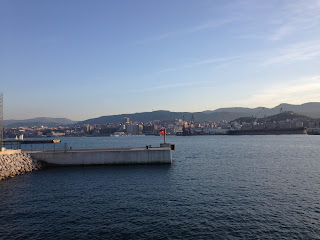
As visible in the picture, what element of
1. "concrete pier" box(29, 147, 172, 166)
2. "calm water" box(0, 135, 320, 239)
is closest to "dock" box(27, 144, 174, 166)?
"concrete pier" box(29, 147, 172, 166)

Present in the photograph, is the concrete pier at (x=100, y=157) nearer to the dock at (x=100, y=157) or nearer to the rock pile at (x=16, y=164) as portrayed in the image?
the dock at (x=100, y=157)

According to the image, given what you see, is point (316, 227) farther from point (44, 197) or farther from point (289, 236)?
point (44, 197)

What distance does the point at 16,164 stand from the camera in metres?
37.6

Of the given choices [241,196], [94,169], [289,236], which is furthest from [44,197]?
[289,236]

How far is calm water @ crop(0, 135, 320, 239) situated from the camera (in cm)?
1626

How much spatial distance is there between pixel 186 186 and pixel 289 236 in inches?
559

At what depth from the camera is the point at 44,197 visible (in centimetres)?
2461

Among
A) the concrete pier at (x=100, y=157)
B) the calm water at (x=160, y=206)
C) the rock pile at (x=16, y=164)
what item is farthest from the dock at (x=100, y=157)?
the calm water at (x=160, y=206)

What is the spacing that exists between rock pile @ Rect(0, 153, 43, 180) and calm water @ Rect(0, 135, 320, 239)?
7.75ft

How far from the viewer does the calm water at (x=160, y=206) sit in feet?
53.3

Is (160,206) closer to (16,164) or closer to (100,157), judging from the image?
(100,157)

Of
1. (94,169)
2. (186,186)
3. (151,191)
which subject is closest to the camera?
(151,191)

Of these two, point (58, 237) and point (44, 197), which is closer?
point (58, 237)

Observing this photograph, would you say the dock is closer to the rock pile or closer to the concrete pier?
the concrete pier
